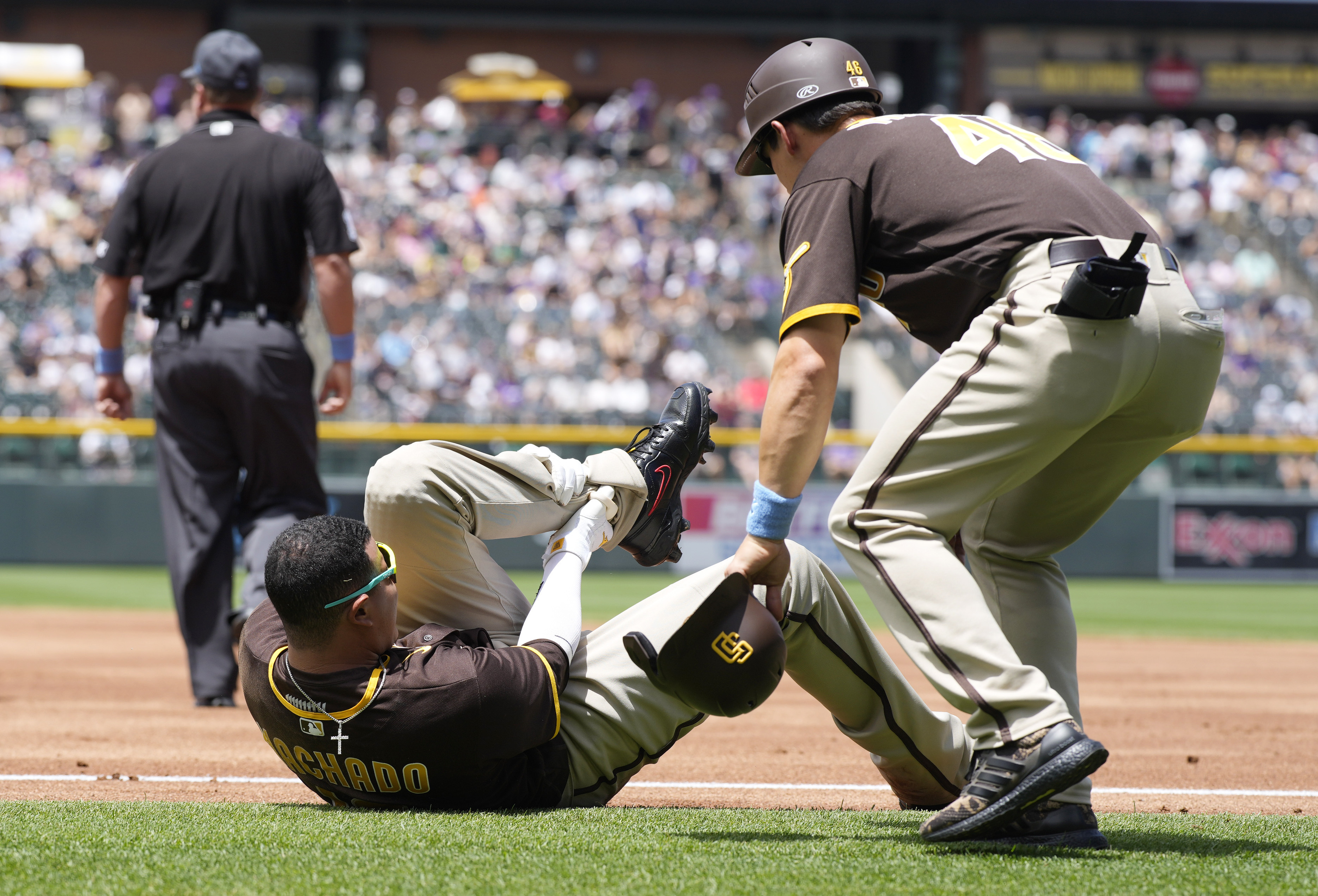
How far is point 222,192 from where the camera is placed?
16.3 feet

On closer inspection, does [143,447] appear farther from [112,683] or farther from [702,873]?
[702,873]

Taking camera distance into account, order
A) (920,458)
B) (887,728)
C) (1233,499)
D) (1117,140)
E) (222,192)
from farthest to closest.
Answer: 1. (1117,140)
2. (1233,499)
3. (222,192)
4. (887,728)
5. (920,458)

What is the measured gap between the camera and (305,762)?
2881 mm

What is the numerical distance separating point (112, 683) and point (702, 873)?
4590mm

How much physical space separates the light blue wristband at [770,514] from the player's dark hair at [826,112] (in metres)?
0.81

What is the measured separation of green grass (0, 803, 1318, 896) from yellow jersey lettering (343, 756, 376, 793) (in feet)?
0.19

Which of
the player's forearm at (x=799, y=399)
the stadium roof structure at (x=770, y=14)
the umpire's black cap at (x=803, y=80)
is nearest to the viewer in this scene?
the player's forearm at (x=799, y=399)

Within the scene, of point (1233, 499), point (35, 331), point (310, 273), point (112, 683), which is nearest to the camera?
point (310, 273)

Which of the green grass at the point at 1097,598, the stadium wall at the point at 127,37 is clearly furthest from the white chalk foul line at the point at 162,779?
the stadium wall at the point at 127,37

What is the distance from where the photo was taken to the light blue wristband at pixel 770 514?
2689mm

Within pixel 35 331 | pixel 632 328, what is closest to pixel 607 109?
pixel 632 328

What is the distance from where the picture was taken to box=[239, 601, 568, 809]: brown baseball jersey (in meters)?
2.71

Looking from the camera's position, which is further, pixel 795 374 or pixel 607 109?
pixel 607 109

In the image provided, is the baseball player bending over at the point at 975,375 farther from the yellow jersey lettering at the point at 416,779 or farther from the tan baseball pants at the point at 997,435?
Result: the yellow jersey lettering at the point at 416,779
